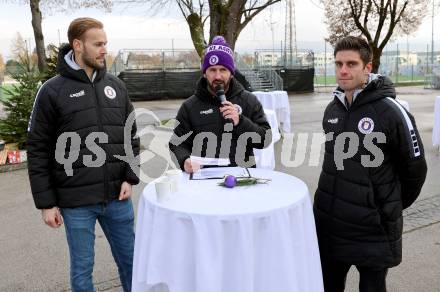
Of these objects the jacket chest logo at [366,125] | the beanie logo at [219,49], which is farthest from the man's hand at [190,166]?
the jacket chest logo at [366,125]

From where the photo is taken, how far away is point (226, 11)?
1161 centimetres

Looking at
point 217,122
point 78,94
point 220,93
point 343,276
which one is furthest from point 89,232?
point 343,276

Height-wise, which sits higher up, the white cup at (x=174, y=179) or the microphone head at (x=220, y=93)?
the microphone head at (x=220, y=93)

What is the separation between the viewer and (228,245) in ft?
7.31

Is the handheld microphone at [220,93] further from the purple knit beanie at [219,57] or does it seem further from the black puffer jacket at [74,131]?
the black puffer jacket at [74,131]

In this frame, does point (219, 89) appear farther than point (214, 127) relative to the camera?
No

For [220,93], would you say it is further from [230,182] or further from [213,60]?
[230,182]

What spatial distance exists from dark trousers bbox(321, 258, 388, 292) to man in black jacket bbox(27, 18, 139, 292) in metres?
1.43

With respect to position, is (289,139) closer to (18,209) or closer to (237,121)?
(18,209)

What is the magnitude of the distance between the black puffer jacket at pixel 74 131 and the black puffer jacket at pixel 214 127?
0.51 meters

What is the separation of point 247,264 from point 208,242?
227mm

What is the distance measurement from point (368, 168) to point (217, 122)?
3.72 feet

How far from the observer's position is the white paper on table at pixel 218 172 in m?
2.98

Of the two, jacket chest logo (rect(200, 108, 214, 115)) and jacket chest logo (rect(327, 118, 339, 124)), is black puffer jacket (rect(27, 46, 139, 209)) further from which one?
jacket chest logo (rect(327, 118, 339, 124))
